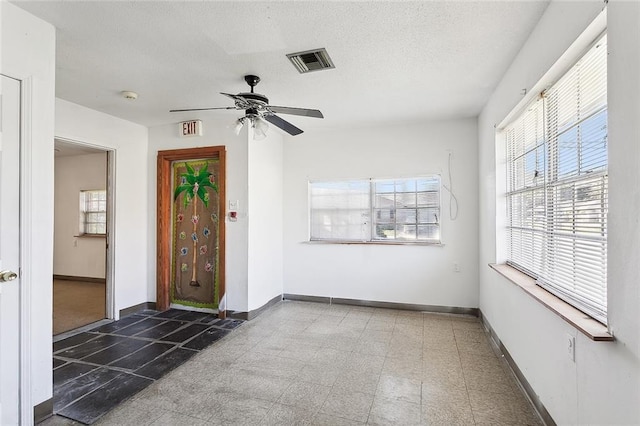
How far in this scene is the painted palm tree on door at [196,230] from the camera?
4332 mm

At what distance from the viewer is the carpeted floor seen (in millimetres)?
3867

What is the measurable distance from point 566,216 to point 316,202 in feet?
11.1

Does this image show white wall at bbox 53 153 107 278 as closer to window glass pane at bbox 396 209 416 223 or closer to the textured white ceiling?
the textured white ceiling

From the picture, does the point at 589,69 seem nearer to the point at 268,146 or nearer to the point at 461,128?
the point at 461,128

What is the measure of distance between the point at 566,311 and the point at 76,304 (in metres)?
5.79

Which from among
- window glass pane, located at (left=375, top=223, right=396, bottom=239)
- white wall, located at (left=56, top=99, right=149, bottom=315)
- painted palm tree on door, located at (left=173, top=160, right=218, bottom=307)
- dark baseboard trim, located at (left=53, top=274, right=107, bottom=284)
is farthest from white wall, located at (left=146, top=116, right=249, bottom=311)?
dark baseboard trim, located at (left=53, top=274, right=107, bottom=284)

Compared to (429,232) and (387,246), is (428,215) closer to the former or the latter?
(429,232)

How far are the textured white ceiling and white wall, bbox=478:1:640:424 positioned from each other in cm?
32

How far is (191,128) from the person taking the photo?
421 centimetres

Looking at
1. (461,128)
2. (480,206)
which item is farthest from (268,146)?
(480,206)

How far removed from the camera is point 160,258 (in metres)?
4.38

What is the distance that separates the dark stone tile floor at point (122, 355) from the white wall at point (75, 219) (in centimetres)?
283

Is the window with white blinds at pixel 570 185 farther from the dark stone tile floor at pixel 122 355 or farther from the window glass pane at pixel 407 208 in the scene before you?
the dark stone tile floor at pixel 122 355

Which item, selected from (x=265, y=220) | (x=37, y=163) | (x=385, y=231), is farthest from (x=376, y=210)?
(x=37, y=163)
